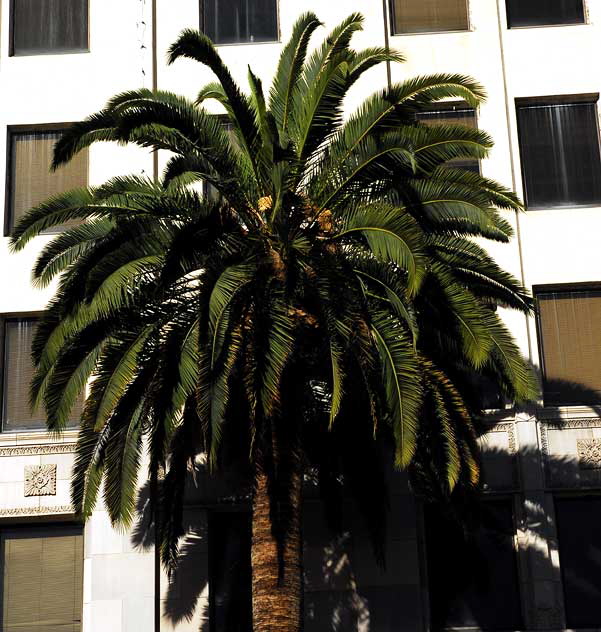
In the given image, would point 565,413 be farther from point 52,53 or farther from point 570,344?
point 52,53

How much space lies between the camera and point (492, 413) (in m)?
24.6

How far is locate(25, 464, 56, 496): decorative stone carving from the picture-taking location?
961 inches

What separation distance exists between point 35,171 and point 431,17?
895 cm

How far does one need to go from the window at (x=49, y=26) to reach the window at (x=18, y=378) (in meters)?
6.02

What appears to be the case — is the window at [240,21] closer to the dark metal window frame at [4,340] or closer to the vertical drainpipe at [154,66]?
the vertical drainpipe at [154,66]

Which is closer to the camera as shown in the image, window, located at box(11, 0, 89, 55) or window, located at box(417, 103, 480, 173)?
window, located at box(417, 103, 480, 173)

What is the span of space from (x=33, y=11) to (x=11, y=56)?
1.18 metres

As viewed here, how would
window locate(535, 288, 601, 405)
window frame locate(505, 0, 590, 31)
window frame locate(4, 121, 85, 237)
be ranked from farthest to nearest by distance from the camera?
1. window frame locate(505, 0, 590, 31)
2. window frame locate(4, 121, 85, 237)
3. window locate(535, 288, 601, 405)

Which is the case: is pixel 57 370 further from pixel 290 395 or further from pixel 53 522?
pixel 53 522

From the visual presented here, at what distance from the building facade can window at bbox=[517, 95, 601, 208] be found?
3cm

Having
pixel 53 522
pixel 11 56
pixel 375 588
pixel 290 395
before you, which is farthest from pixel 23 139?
pixel 375 588

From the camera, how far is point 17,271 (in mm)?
25641

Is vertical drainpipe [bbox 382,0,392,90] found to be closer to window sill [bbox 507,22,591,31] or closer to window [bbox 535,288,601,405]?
window sill [bbox 507,22,591,31]

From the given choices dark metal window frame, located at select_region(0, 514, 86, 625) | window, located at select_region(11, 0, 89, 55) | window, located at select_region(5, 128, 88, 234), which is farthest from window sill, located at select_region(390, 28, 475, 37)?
dark metal window frame, located at select_region(0, 514, 86, 625)
